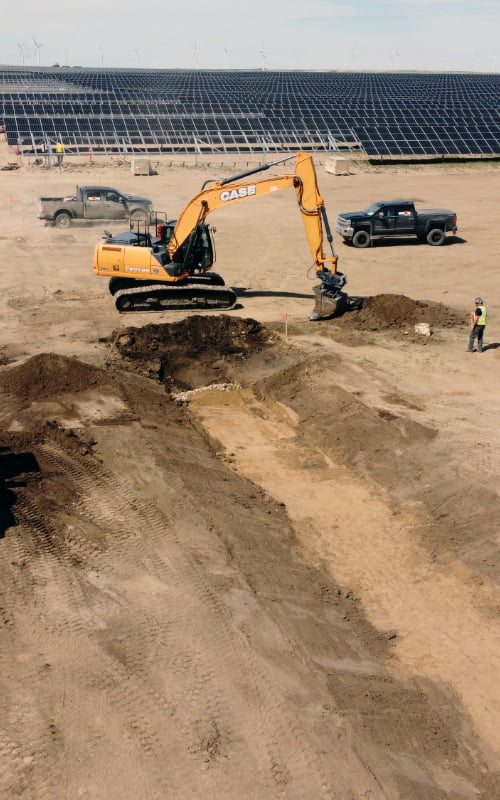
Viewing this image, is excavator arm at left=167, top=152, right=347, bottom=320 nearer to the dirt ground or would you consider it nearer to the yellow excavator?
the yellow excavator

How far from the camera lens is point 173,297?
22328 millimetres

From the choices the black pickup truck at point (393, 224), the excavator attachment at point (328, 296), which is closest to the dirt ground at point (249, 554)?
the excavator attachment at point (328, 296)

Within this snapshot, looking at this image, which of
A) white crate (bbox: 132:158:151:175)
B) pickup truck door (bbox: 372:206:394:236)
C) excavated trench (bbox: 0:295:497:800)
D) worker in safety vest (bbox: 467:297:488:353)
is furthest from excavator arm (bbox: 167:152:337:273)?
white crate (bbox: 132:158:151:175)

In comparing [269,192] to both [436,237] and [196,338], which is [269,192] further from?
[436,237]

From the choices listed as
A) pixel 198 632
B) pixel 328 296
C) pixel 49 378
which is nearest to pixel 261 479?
pixel 198 632

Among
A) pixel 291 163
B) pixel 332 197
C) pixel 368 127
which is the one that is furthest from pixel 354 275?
pixel 368 127

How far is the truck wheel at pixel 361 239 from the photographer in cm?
2988

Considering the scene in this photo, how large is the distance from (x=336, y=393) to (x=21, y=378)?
665 centimetres

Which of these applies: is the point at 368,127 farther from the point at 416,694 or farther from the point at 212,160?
the point at 416,694

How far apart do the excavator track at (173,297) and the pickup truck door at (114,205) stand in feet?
37.8

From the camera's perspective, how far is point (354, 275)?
26484mm

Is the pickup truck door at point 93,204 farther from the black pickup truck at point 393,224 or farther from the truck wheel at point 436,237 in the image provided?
the truck wheel at point 436,237

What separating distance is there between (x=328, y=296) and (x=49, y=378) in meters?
8.80

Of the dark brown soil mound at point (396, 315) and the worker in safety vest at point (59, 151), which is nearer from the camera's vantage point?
the dark brown soil mound at point (396, 315)
